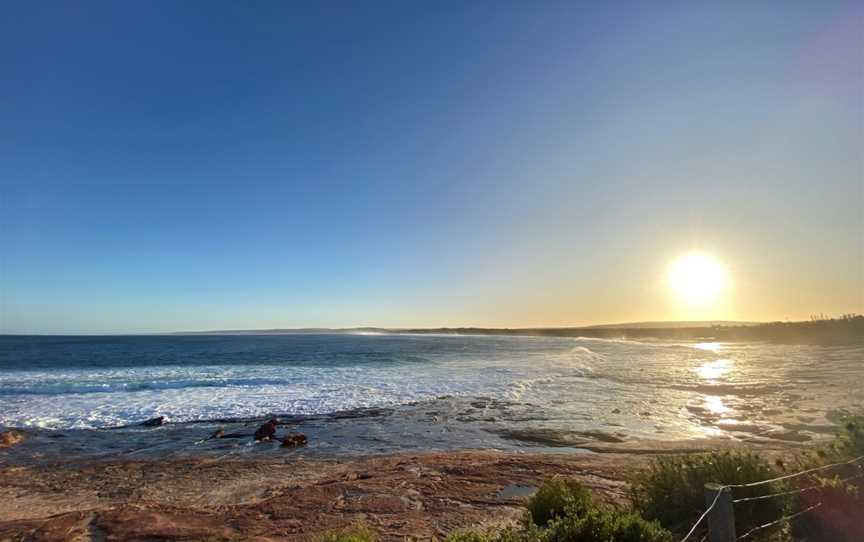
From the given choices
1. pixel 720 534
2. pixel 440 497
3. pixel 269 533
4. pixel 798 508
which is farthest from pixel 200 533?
pixel 798 508

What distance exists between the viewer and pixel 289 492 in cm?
916

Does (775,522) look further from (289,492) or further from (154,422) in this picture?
(154,422)

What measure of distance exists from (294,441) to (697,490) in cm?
1055

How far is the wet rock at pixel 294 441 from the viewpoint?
43.5 feet

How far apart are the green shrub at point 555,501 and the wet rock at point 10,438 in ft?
51.2

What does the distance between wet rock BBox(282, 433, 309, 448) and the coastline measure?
114cm

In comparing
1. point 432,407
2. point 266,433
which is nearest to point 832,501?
point 266,433

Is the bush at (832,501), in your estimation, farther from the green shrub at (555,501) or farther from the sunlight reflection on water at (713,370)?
the sunlight reflection on water at (713,370)

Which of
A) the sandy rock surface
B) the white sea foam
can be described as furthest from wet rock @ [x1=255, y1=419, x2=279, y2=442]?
the white sea foam

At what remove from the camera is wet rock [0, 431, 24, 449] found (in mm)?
13727

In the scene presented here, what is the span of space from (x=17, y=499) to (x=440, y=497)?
8.32 m

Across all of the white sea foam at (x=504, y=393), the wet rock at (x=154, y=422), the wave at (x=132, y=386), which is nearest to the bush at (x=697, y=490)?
the white sea foam at (x=504, y=393)

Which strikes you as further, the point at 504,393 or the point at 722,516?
the point at 504,393

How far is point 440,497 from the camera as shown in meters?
8.66
